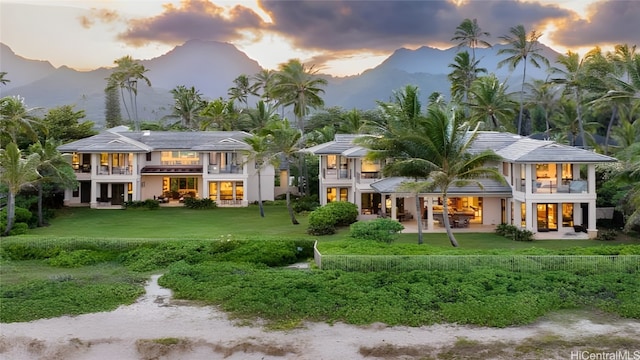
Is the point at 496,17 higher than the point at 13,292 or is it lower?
higher

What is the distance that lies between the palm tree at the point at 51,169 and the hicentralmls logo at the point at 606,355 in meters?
28.4

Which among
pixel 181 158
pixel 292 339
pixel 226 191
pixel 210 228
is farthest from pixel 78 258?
pixel 181 158

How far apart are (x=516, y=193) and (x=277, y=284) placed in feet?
53.4

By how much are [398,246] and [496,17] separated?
48.8 metres

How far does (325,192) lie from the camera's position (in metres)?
35.6

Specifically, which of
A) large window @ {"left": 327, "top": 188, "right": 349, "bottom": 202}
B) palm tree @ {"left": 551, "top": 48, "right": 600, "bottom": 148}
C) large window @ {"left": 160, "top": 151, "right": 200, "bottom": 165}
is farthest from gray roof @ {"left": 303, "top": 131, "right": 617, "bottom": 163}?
Result: large window @ {"left": 160, "top": 151, "right": 200, "bottom": 165}

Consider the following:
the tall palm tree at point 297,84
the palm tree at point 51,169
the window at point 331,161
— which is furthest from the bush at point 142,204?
the tall palm tree at point 297,84

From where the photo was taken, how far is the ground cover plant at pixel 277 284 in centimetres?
1438

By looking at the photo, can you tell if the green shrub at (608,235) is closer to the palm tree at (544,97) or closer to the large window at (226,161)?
the large window at (226,161)

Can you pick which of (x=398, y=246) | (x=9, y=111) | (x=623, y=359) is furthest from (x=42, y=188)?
(x=623, y=359)

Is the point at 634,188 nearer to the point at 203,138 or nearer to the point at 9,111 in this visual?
the point at 203,138

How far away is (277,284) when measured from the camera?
54.1 ft

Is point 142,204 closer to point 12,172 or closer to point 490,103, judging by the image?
point 12,172

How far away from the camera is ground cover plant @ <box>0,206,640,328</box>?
566 inches
